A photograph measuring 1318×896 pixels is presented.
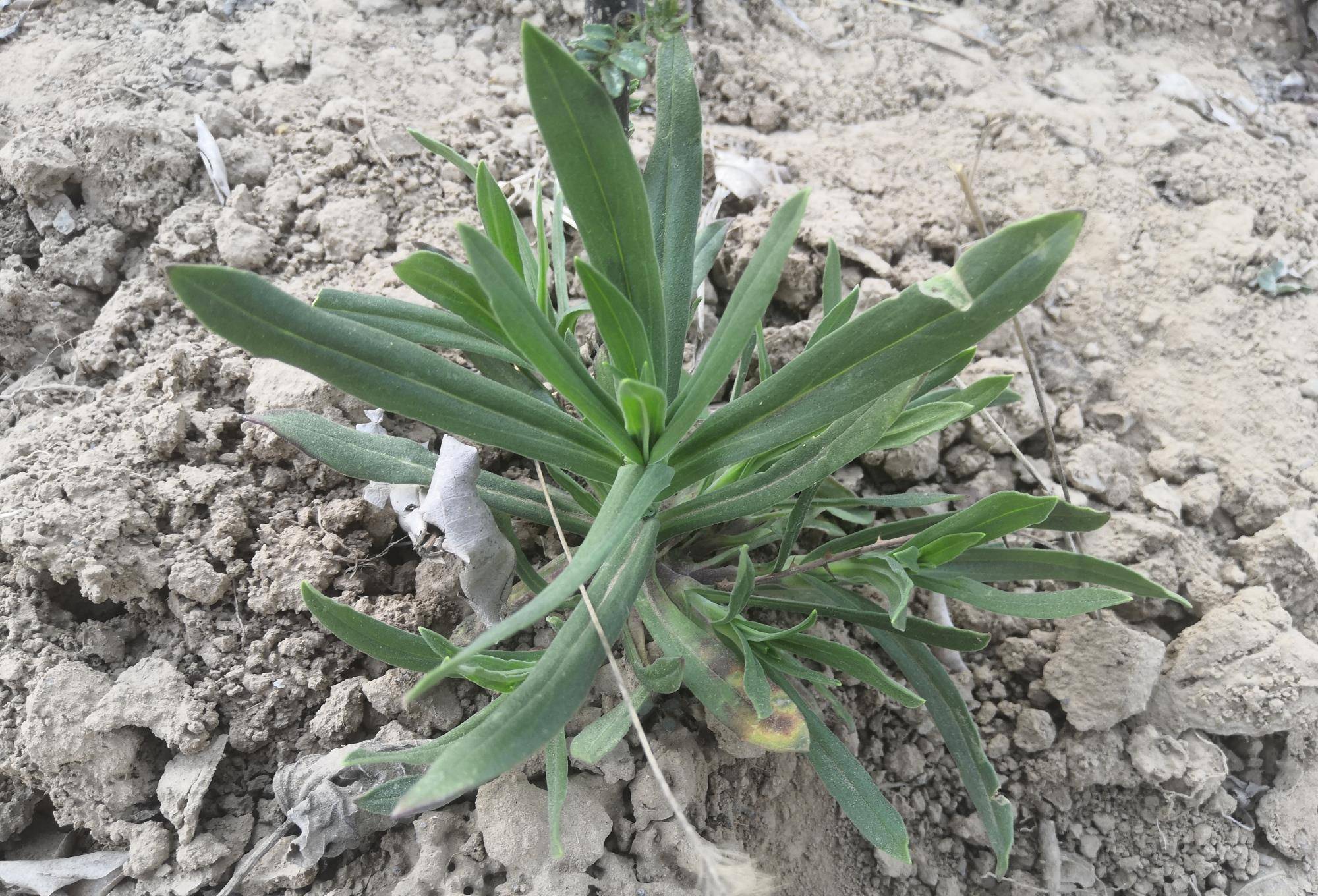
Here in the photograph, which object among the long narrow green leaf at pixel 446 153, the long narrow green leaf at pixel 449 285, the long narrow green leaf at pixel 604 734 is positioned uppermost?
the long narrow green leaf at pixel 446 153

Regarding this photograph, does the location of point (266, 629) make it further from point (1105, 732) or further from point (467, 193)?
point (1105, 732)

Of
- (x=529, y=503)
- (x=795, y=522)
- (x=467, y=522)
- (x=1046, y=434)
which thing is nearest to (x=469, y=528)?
(x=467, y=522)

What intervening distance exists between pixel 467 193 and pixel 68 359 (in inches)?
42.4

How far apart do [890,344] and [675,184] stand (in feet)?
1.68

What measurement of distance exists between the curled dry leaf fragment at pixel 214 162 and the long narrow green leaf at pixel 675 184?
51.1 inches

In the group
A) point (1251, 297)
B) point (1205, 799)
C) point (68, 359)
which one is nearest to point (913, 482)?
point (1205, 799)

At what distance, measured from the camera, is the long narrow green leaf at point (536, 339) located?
1022mm

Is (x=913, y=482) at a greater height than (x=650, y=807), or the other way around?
(x=913, y=482)

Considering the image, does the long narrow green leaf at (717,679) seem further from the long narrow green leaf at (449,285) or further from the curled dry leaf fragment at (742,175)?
the curled dry leaf fragment at (742,175)

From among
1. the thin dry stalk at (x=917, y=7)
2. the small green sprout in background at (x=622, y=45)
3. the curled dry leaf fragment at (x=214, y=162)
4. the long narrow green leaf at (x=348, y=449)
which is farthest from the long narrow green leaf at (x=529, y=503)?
the thin dry stalk at (x=917, y=7)

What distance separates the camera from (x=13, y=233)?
2.01 metres

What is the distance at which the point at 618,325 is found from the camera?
48.1 inches

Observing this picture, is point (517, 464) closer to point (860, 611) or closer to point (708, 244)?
point (708, 244)

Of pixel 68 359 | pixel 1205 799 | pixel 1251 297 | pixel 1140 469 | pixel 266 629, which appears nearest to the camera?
pixel 266 629
